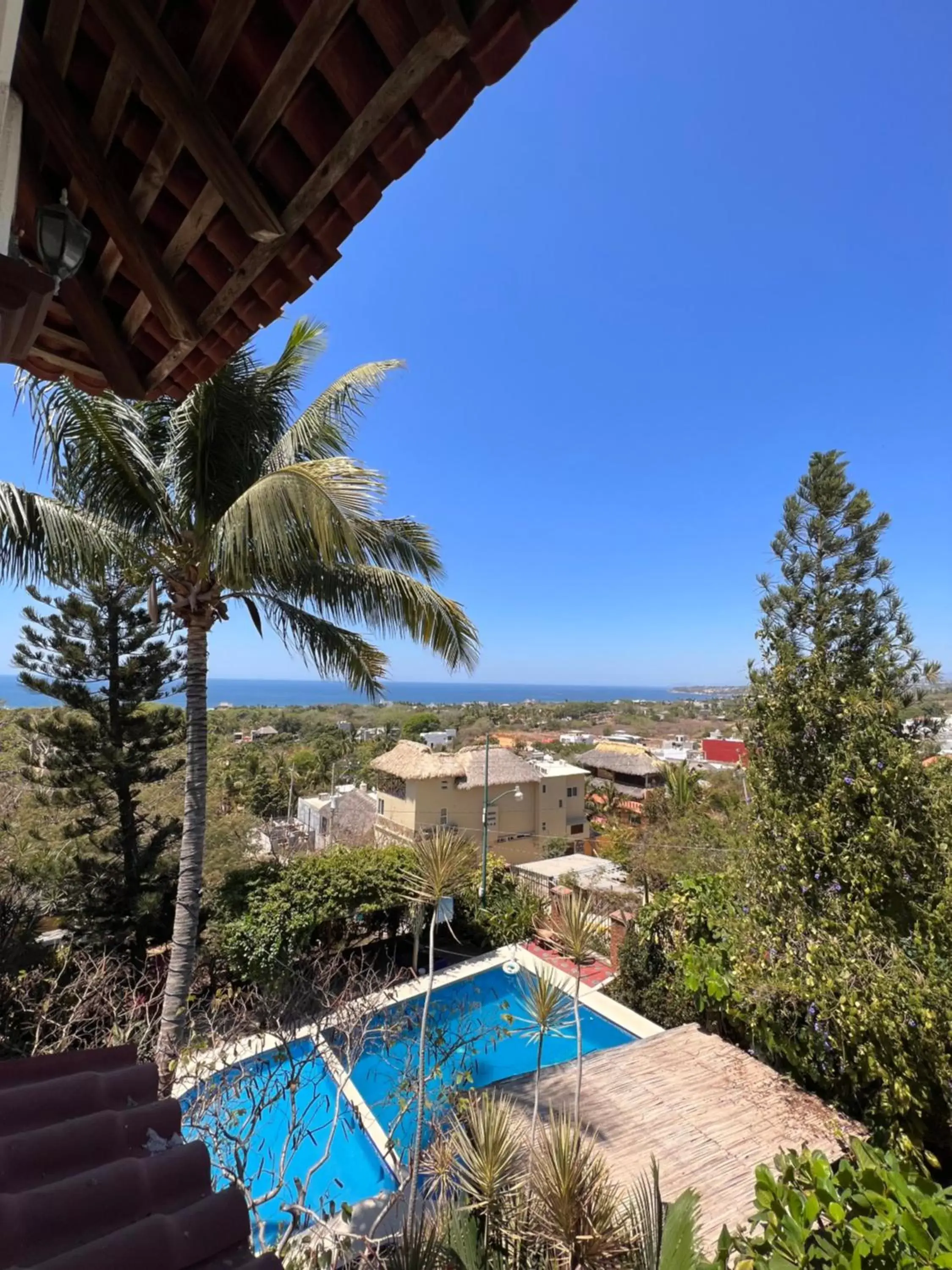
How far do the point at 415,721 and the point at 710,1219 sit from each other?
43.5 metres

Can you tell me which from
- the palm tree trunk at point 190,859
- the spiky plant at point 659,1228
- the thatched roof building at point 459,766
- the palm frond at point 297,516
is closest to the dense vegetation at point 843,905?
the spiky plant at point 659,1228

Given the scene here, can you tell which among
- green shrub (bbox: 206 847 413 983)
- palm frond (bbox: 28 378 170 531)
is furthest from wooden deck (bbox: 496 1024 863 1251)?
palm frond (bbox: 28 378 170 531)

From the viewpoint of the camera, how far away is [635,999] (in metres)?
7.99

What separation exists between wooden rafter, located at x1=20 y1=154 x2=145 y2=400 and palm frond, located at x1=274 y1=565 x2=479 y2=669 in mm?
4390

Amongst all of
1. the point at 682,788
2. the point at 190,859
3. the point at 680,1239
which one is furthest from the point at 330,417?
the point at 682,788

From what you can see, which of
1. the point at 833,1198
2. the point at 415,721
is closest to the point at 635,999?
the point at 833,1198

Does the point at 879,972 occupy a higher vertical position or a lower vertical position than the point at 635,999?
higher

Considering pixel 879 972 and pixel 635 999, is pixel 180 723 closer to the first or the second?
pixel 635 999

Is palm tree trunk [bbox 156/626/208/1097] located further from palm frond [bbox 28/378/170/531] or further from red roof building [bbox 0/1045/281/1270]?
red roof building [bbox 0/1045/281/1270]

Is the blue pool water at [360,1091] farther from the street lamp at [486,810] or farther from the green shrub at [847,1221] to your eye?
the green shrub at [847,1221]

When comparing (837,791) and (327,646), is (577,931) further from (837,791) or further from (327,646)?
(327,646)

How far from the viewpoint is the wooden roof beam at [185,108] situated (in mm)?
1031

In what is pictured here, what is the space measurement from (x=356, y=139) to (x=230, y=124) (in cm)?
33

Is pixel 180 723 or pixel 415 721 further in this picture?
pixel 415 721
